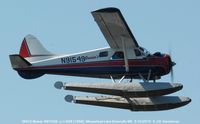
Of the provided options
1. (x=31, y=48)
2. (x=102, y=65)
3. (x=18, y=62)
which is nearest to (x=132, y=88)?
(x=102, y=65)

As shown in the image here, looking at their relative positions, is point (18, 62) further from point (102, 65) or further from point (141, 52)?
point (141, 52)

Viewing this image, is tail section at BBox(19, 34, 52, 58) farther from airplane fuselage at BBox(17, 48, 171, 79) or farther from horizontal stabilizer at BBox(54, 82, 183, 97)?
horizontal stabilizer at BBox(54, 82, 183, 97)

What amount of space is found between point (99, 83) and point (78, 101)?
186cm

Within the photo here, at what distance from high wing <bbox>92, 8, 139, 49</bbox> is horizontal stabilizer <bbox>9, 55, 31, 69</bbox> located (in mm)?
3987

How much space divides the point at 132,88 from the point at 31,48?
6.85 metres

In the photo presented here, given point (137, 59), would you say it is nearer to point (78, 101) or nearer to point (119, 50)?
point (119, 50)

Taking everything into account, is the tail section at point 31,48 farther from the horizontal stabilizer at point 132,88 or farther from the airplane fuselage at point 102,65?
the horizontal stabilizer at point 132,88

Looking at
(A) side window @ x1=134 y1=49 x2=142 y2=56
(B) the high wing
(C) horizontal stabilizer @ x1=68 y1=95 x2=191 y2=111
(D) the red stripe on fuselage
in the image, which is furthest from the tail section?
(A) side window @ x1=134 y1=49 x2=142 y2=56

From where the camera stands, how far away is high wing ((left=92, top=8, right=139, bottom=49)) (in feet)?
81.5

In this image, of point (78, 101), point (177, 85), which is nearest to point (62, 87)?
point (78, 101)

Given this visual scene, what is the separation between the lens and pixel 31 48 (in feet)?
97.6

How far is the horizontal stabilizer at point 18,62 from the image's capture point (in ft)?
88.1

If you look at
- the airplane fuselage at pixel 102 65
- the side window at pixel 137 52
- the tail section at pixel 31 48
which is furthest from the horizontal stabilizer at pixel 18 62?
the side window at pixel 137 52

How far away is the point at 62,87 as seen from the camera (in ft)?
84.3
